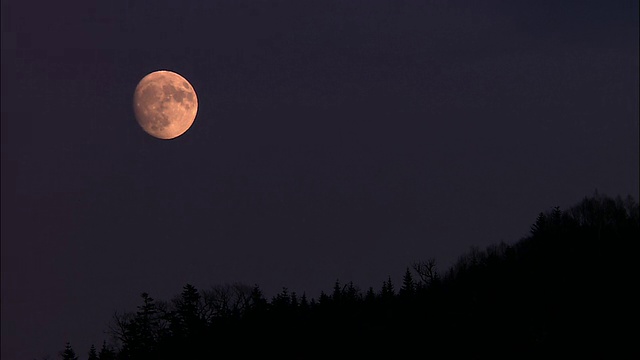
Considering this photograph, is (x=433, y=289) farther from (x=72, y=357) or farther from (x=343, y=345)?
(x=72, y=357)

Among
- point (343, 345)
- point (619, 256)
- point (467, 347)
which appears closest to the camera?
point (467, 347)

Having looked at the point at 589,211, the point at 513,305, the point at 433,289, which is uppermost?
the point at 589,211

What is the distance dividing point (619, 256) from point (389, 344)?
153ft

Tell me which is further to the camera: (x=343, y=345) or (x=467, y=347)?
(x=343, y=345)

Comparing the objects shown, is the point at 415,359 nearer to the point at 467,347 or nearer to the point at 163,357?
the point at 467,347

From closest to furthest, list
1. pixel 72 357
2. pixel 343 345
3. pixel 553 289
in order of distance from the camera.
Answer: pixel 343 345 < pixel 72 357 < pixel 553 289

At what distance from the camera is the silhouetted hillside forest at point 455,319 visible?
3236 inches

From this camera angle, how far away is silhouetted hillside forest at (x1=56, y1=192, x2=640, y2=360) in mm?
82188

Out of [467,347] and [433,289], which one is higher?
[433,289]

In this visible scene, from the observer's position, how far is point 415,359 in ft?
265

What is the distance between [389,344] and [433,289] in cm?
3405

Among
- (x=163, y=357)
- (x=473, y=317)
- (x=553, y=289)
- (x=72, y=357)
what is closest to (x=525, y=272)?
(x=553, y=289)

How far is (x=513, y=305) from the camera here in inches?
3932

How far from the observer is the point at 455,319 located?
89.5 meters
